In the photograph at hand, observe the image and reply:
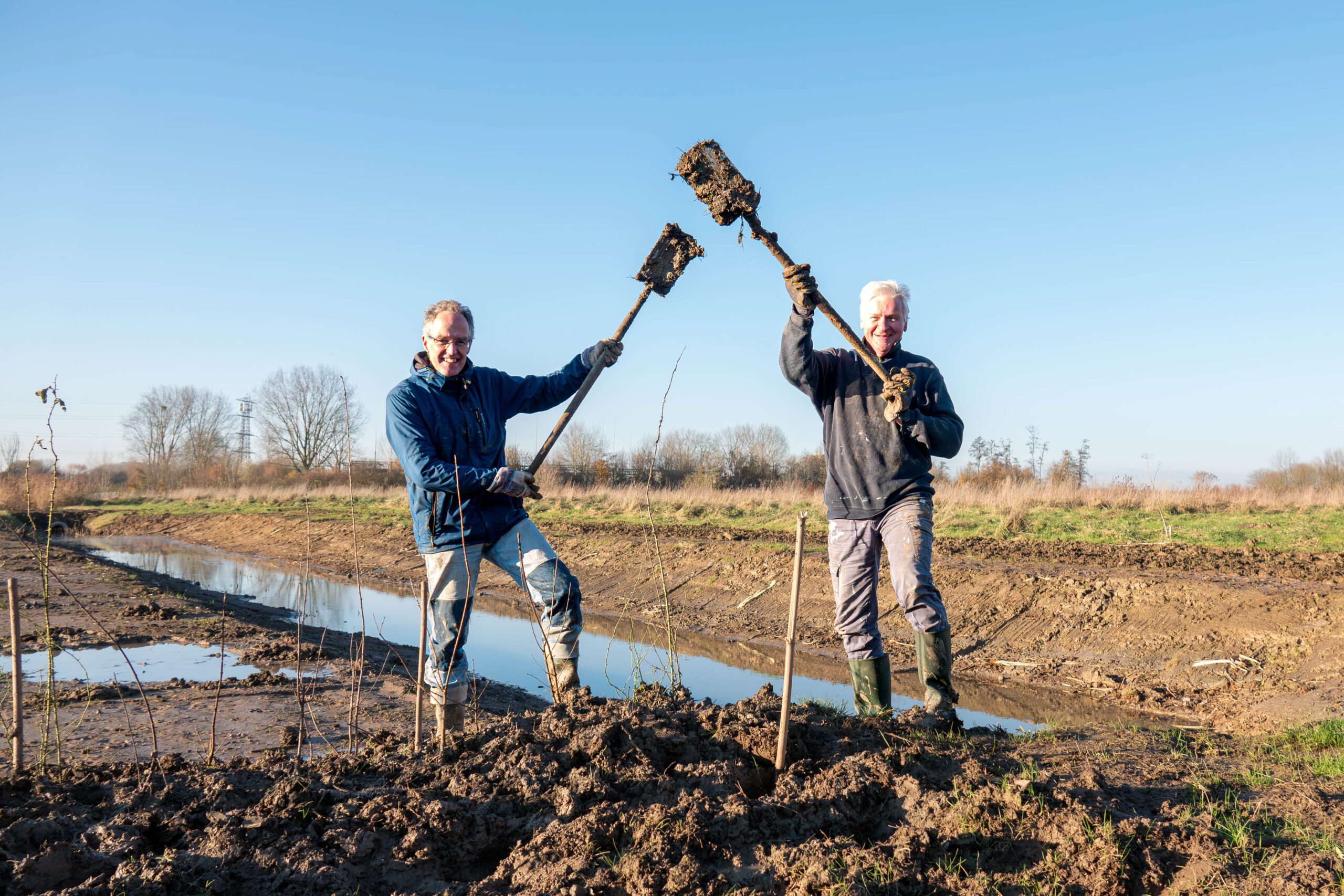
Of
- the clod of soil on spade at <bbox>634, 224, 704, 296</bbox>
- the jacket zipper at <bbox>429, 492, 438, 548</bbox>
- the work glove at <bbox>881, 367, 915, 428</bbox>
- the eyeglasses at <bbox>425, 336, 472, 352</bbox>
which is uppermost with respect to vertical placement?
the clod of soil on spade at <bbox>634, 224, 704, 296</bbox>

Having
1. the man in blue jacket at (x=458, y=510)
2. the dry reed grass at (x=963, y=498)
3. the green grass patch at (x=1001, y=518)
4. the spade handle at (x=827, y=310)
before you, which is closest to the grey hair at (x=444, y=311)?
the man in blue jacket at (x=458, y=510)

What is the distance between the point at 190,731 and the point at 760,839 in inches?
144

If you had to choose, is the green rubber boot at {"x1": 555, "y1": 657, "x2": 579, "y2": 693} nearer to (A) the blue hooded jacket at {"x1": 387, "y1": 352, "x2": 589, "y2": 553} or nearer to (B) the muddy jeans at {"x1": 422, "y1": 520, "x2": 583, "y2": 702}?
(B) the muddy jeans at {"x1": 422, "y1": 520, "x2": 583, "y2": 702}

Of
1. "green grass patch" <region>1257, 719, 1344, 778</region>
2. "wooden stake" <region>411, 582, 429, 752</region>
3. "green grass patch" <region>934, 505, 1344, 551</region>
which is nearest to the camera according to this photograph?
"wooden stake" <region>411, 582, 429, 752</region>

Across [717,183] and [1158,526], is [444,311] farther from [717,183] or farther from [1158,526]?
[1158,526]

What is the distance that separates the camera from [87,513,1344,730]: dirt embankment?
568 centimetres

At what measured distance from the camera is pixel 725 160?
404 cm

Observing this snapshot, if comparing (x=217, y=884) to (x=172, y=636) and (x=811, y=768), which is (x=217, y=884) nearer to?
(x=811, y=768)

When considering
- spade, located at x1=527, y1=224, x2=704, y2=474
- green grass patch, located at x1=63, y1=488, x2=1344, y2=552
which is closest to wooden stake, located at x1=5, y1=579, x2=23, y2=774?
spade, located at x1=527, y1=224, x2=704, y2=474

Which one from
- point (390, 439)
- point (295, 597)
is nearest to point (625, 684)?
point (390, 439)

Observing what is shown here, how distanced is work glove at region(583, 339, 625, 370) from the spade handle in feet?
3.03

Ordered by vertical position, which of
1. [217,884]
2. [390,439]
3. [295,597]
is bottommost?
[295,597]

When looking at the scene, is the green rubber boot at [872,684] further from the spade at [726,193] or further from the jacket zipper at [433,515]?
the jacket zipper at [433,515]

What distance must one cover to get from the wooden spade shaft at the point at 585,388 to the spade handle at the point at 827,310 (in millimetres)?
712
